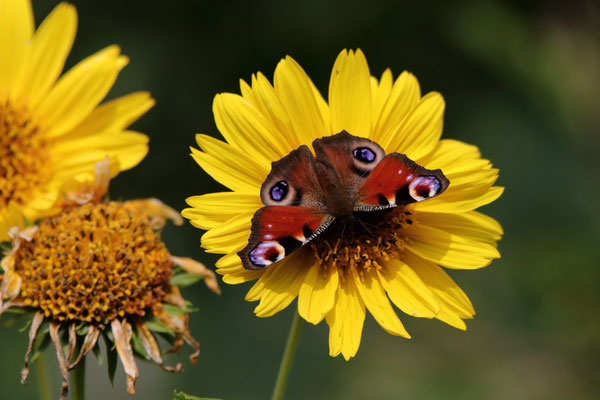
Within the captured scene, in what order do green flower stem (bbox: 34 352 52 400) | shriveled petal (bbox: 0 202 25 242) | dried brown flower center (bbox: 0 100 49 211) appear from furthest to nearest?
dried brown flower center (bbox: 0 100 49 211)
shriveled petal (bbox: 0 202 25 242)
green flower stem (bbox: 34 352 52 400)

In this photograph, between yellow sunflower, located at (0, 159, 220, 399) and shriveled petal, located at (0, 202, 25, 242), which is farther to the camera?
shriveled petal, located at (0, 202, 25, 242)

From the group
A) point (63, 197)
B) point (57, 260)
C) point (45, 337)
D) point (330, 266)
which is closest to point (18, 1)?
point (63, 197)

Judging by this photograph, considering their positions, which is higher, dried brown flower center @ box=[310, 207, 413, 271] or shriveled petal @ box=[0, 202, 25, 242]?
shriveled petal @ box=[0, 202, 25, 242]

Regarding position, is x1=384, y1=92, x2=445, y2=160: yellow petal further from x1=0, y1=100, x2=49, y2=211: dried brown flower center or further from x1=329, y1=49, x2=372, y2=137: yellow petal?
x1=0, y1=100, x2=49, y2=211: dried brown flower center

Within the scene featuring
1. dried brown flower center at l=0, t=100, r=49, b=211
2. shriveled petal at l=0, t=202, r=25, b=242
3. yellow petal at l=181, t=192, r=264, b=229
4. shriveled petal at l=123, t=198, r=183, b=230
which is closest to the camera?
yellow petal at l=181, t=192, r=264, b=229

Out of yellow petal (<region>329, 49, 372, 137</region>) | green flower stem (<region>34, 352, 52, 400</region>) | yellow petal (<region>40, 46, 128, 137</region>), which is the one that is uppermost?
yellow petal (<region>40, 46, 128, 137</region>)

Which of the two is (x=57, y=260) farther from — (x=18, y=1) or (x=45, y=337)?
(x=18, y=1)

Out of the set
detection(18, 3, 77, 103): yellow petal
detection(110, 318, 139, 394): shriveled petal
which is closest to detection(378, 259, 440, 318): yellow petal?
detection(110, 318, 139, 394): shriveled petal
